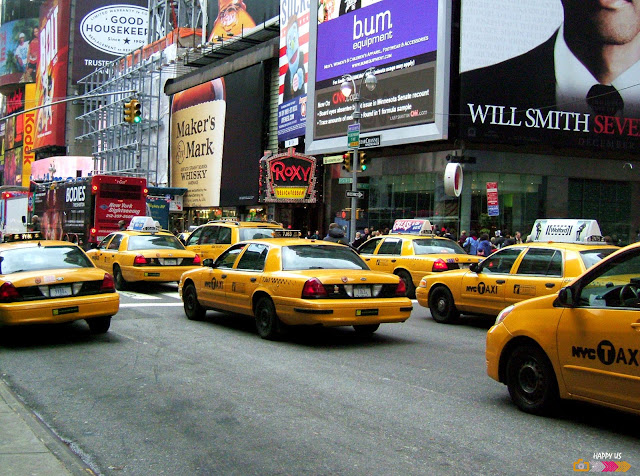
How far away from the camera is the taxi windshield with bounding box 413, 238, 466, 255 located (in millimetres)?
16828

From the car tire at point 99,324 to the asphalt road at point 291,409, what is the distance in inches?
10.8

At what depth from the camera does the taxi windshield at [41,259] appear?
408 inches

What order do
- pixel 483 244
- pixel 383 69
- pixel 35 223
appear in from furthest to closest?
pixel 35 223 → pixel 383 69 → pixel 483 244

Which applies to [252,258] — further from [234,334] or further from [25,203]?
[25,203]

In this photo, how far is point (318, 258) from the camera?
35.2 feet

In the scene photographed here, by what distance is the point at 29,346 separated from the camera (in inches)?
398

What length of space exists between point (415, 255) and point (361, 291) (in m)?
6.90

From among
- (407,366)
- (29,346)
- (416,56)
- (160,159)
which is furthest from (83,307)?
(160,159)

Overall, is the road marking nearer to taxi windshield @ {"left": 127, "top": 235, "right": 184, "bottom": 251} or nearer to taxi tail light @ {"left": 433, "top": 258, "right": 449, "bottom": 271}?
taxi windshield @ {"left": 127, "top": 235, "right": 184, "bottom": 251}

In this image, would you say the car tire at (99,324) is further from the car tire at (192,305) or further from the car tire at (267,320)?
the car tire at (267,320)

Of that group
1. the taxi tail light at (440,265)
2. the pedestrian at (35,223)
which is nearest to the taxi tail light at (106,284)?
the taxi tail light at (440,265)

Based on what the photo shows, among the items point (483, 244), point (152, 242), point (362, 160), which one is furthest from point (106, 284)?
point (362, 160)

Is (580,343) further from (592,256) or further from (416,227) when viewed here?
(416,227)

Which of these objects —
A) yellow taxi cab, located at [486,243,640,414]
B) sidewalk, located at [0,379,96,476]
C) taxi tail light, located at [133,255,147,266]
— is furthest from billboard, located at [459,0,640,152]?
sidewalk, located at [0,379,96,476]
